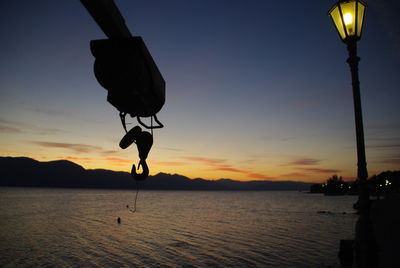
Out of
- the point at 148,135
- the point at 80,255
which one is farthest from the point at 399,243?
the point at 80,255

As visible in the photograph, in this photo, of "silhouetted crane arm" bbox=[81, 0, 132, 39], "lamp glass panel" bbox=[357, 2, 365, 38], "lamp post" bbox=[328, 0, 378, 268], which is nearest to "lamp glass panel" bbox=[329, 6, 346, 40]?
"lamp post" bbox=[328, 0, 378, 268]

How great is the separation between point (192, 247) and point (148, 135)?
30035mm

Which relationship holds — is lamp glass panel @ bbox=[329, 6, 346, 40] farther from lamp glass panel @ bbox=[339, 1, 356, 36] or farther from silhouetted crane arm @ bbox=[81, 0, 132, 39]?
silhouetted crane arm @ bbox=[81, 0, 132, 39]

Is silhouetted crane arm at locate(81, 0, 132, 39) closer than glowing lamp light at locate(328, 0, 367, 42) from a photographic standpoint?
Yes

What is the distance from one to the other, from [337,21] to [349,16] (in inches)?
8.3

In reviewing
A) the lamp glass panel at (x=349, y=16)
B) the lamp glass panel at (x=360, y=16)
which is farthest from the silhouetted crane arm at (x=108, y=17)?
the lamp glass panel at (x=360, y=16)

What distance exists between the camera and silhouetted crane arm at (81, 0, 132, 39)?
4.90 feet

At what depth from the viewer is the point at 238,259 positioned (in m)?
24.2

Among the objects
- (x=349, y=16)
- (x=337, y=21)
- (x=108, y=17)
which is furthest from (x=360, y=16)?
(x=108, y=17)

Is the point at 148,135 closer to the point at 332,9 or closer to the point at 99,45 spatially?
the point at 99,45

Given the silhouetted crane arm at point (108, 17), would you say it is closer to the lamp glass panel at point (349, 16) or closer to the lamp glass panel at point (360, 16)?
the lamp glass panel at point (349, 16)

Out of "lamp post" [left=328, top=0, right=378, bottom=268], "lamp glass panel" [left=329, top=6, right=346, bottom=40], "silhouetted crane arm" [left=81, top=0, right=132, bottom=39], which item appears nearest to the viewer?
"silhouetted crane arm" [left=81, top=0, right=132, bottom=39]

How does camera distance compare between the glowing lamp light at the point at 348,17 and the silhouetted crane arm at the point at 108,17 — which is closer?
the silhouetted crane arm at the point at 108,17

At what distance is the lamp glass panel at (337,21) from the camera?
4.80 metres
